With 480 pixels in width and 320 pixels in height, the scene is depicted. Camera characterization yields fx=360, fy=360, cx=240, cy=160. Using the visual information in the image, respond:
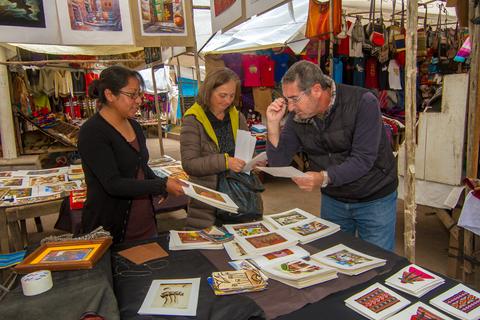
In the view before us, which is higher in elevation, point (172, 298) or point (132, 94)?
point (132, 94)

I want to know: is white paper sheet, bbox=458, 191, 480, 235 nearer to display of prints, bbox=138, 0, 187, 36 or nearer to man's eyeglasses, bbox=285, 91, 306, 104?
man's eyeglasses, bbox=285, 91, 306, 104

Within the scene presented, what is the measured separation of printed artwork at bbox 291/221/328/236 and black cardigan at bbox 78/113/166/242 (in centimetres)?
70

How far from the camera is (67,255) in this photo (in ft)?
4.29

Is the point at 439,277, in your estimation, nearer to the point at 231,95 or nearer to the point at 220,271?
the point at 220,271

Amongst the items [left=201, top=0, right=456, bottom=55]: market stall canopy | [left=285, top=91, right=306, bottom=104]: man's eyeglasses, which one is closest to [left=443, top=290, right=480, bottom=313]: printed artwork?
[left=285, top=91, right=306, bottom=104]: man's eyeglasses

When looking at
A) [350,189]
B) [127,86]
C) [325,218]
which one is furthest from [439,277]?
[127,86]

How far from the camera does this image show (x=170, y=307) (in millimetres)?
1182

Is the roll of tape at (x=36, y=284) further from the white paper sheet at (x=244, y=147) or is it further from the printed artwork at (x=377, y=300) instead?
the white paper sheet at (x=244, y=147)

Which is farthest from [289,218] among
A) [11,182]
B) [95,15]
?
[11,182]

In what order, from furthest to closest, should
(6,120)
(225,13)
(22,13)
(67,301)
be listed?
(6,120) → (22,13) → (225,13) → (67,301)

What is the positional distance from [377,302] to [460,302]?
0.27 metres

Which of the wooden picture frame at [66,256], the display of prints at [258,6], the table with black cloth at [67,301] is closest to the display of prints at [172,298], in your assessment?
the table with black cloth at [67,301]

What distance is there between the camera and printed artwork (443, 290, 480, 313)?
1143 millimetres

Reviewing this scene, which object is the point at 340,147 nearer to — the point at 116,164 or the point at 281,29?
the point at 116,164
